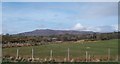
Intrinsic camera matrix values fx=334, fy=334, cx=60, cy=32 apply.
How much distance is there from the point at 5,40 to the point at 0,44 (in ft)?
9.83

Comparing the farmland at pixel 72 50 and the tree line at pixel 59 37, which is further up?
the tree line at pixel 59 37

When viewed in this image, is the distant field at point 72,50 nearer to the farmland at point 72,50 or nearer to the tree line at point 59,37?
the farmland at point 72,50

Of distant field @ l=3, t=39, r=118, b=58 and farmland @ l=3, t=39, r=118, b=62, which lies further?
distant field @ l=3, t=39, r=118, b=58

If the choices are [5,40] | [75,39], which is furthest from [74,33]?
[5,40]

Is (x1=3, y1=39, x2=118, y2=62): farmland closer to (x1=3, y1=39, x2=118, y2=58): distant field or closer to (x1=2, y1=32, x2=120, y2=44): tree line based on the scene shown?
(x1=3, y1=39, x2=118, y2=58): distant field

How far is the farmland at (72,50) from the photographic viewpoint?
88.2 feet

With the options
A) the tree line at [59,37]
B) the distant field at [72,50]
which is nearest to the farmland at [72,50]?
the distant field at [72,50]

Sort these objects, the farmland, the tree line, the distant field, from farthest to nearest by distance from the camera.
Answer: the tree line → the distant field → the farmland

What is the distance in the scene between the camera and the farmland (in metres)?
26.9

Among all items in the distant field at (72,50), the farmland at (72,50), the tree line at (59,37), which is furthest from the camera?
the tree line at (59,37)

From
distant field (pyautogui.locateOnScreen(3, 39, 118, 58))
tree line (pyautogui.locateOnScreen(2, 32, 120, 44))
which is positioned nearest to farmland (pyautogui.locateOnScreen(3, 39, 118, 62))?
distant field (pyautogui.locateOnScreen(3, 39, 118, 58))

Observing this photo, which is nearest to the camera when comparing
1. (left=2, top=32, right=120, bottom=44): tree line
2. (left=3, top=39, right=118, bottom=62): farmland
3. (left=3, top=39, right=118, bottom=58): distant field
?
(left=3, top=39, right=118, bottom=62): farmland

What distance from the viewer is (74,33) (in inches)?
1449

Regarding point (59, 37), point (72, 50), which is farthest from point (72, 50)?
point (59, 37)
